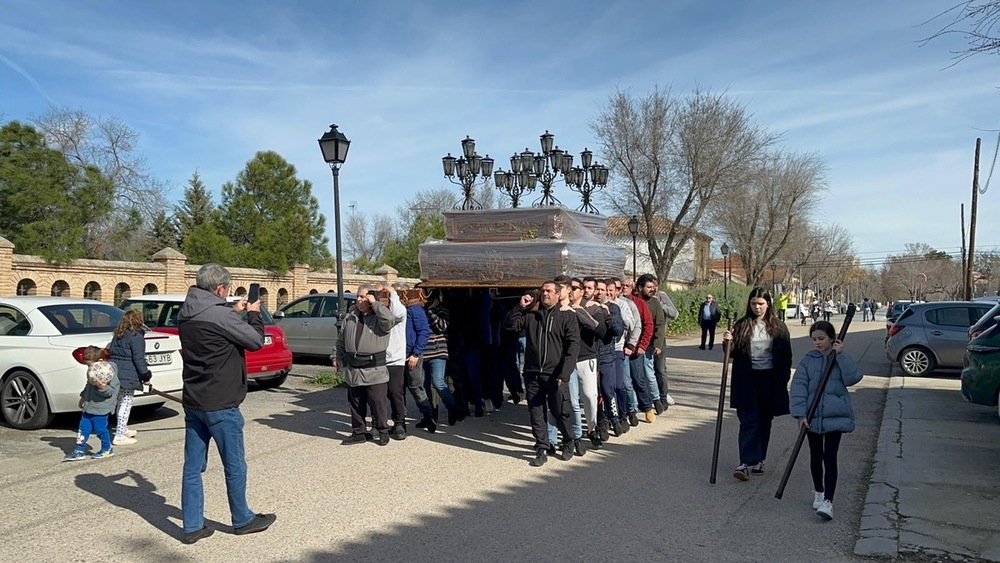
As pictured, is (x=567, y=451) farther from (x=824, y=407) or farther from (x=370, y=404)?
(x=824, y=407)

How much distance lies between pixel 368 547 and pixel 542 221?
472 centimetres

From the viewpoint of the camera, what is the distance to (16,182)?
74.1 feet

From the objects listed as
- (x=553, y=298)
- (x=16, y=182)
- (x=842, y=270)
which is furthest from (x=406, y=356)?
(x=842, y=270)

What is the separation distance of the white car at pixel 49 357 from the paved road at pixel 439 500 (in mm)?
330

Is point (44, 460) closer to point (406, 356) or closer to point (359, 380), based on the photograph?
point (359, 380)

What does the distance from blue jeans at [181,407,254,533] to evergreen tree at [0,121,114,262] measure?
19089 mm

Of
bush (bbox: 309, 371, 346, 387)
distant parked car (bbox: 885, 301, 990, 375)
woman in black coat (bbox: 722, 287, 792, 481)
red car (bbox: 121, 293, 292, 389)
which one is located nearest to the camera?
woman in black coat (bbox: 722, 287, 792, 481)

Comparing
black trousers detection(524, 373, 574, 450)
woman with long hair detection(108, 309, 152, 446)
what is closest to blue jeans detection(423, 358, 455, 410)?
black trousers detection(524, 373, 574, 450)

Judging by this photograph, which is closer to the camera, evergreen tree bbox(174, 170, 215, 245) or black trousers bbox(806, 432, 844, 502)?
black trousers bbox(806, 432, 844, 502)

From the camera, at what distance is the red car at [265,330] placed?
38.0 ft

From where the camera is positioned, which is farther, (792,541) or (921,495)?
(921,495)

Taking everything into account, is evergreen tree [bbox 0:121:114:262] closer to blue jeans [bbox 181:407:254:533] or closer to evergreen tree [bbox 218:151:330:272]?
evergreen tree [bbox 218:151:330:272]

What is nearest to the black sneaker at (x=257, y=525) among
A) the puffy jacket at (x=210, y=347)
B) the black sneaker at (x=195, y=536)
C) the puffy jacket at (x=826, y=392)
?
the black sneaker at (x=195, y=536)

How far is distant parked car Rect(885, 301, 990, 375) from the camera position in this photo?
49.3 ft
